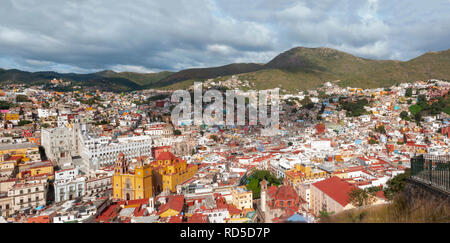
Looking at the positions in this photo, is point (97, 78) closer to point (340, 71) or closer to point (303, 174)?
point (340, 71)

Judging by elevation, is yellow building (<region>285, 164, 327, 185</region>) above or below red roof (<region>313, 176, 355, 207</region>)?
below

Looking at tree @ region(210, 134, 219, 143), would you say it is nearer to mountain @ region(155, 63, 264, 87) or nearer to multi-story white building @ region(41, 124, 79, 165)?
multi-story white building @ region(41, 124, 79, 165)

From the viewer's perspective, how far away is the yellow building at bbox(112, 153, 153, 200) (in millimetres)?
11625

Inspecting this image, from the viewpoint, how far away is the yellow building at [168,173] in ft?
42.7

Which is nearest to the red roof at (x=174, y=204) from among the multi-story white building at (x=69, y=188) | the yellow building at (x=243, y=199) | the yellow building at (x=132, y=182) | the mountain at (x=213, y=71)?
the yellow building at (x=132, y=182)

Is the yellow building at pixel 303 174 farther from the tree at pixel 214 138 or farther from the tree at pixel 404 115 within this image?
the tree at pixel 404 115

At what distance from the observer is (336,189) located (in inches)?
390

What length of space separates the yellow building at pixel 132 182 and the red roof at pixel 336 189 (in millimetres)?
7255

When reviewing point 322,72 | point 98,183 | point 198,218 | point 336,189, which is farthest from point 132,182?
point 322,72

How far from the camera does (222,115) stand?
3612 cm

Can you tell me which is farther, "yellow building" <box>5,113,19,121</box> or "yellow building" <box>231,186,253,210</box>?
"yellow building" <box>5,113,19,121</box>

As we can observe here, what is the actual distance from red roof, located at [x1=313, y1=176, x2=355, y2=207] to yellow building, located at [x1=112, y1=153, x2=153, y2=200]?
726 centimetres

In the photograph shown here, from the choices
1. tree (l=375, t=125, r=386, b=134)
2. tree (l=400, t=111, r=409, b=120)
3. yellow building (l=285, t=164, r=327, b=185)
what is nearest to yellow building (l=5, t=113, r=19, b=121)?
yellow building (l=285, t=164, r=327, b=185)

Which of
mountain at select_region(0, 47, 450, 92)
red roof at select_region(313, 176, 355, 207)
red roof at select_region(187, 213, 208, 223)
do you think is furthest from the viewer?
mountain at select_region(0, 47, 450, 92)
